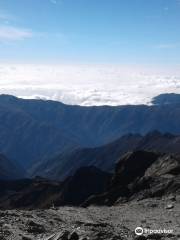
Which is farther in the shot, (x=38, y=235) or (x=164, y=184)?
(x=164, y=184)

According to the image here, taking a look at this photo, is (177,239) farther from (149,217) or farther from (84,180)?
(84,180)

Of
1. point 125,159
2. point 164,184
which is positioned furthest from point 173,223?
point 125,159

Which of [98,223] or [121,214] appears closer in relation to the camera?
[98,223]

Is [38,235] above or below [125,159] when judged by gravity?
below

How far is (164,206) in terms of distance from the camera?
162 feet

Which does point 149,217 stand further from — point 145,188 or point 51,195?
point 51,195

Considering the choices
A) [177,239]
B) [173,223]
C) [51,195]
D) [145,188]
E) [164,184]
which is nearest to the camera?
[177,239]

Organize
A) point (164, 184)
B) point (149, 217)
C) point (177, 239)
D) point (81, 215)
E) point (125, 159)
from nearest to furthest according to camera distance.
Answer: point (177, 239) < point (149, 217) < point (81, 215) < point (164, 184) < point (125, 159)

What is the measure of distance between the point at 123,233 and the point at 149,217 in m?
11.1

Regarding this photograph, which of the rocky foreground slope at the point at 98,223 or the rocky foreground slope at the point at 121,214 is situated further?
the rocky foreground slope at the point at 121,214

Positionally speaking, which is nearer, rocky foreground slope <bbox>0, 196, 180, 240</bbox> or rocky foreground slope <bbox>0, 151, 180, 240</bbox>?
rocky foreground slope <bbox>0, 196, 180, 240</bbox>

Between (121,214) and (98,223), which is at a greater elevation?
(98,223)

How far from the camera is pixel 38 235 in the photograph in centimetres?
3244

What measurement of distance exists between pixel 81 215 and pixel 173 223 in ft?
38.3
